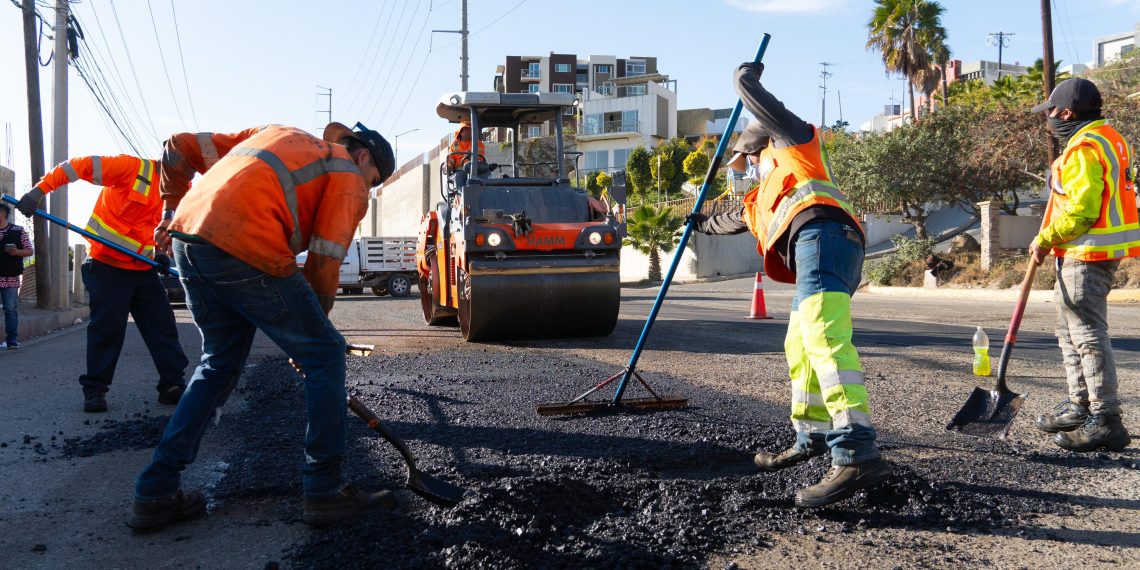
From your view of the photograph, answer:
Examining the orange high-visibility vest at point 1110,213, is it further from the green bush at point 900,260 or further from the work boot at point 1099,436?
the green bush at point 900,260

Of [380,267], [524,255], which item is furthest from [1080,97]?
[380,267]

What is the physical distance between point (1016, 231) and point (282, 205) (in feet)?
74.6

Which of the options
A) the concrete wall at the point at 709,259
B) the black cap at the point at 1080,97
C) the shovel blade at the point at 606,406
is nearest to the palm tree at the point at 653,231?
the concrete wall at the point at 709,259

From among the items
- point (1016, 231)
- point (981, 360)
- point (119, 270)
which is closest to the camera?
point (119, 270)

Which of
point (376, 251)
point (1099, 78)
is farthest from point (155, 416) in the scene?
point (1099, 78)

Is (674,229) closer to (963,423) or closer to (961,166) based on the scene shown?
A: (961,166)

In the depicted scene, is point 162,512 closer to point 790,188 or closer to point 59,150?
point 790,188

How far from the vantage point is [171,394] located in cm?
535

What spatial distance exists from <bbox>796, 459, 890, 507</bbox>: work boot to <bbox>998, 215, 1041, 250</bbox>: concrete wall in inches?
841

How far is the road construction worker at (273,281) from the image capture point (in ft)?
9.46

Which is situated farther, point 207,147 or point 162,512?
point 207,147

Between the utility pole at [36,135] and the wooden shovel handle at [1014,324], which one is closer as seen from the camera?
the wooden shovel handle at [1014,324]

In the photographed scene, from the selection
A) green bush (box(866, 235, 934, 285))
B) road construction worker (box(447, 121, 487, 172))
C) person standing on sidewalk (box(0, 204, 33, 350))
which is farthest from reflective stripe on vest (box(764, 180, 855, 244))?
green bush (box(866, 235, 934, 285))

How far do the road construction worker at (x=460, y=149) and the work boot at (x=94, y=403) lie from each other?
5.26 meters
